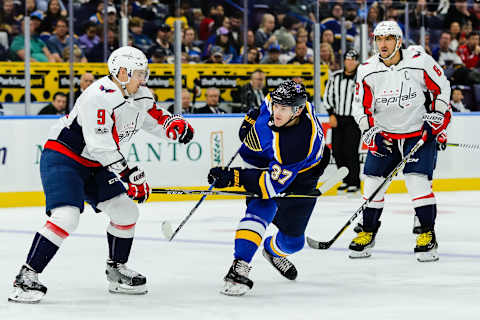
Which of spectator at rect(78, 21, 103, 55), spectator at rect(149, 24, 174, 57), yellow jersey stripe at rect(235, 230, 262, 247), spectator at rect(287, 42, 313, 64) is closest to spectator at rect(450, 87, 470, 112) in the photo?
→ spectator at rect(287, 42, 313, 64)

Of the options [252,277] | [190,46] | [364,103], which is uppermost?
[190,46]

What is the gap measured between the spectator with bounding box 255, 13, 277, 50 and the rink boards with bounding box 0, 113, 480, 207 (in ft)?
3.78

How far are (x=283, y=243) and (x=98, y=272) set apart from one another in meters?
0.92

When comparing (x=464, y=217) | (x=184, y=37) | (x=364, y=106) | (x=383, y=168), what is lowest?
(x=464, y=217)

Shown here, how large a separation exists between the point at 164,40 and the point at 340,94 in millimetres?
1690

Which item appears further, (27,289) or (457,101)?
(457,101)

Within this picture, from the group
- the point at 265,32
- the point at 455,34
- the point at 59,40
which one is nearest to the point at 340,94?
the point at 265,32

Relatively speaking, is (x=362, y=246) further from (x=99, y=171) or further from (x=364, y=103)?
(x=99, y=171)

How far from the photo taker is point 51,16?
8602 millimetres

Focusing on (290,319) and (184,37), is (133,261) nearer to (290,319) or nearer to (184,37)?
(290,319)

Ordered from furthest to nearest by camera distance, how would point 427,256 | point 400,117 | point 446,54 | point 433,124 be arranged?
1. point 446,54
2. point 400,117
3. point 433,124
4. point 427,256

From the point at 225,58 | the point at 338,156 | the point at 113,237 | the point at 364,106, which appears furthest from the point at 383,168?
the point at 225,58

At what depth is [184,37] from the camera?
931 cm

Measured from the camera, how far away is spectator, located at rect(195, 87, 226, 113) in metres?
8.87
